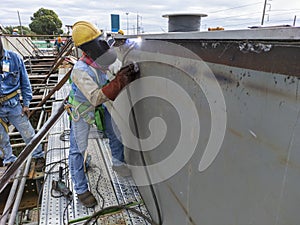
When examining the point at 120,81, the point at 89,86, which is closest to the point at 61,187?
the point at 89,86

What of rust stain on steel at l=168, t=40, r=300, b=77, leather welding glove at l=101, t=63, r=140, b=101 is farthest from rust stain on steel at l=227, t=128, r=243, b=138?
leather welding glove at l=101, t=63, r=140, b=101

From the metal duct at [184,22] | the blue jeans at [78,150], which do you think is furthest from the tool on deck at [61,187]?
the metal duct at [184,22]

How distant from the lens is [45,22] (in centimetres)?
3928

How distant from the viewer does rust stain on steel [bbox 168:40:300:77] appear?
62 centimetres

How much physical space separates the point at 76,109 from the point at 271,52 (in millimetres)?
1728

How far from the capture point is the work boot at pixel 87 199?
2.23 metres

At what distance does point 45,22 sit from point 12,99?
4204 centimetres

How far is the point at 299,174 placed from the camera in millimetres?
639

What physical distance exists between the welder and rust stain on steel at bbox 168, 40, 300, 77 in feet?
2.96

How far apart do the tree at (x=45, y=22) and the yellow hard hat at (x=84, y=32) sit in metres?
40.9

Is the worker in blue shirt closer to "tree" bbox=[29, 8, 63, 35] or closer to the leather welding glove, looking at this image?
the leather welding glove

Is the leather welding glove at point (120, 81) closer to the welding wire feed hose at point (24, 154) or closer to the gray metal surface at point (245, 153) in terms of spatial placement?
the gray metal surface at point (245, 153)

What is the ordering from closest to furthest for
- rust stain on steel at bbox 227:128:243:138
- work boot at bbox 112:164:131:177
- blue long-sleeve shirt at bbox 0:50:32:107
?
rust stain on steel at bbox 227:128:243:138 < work boot at bbox 112:164:131:177 < blue long-sleeve shirt at bbox 0:50:32:107

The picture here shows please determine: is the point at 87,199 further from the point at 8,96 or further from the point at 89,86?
the point at 8,96
